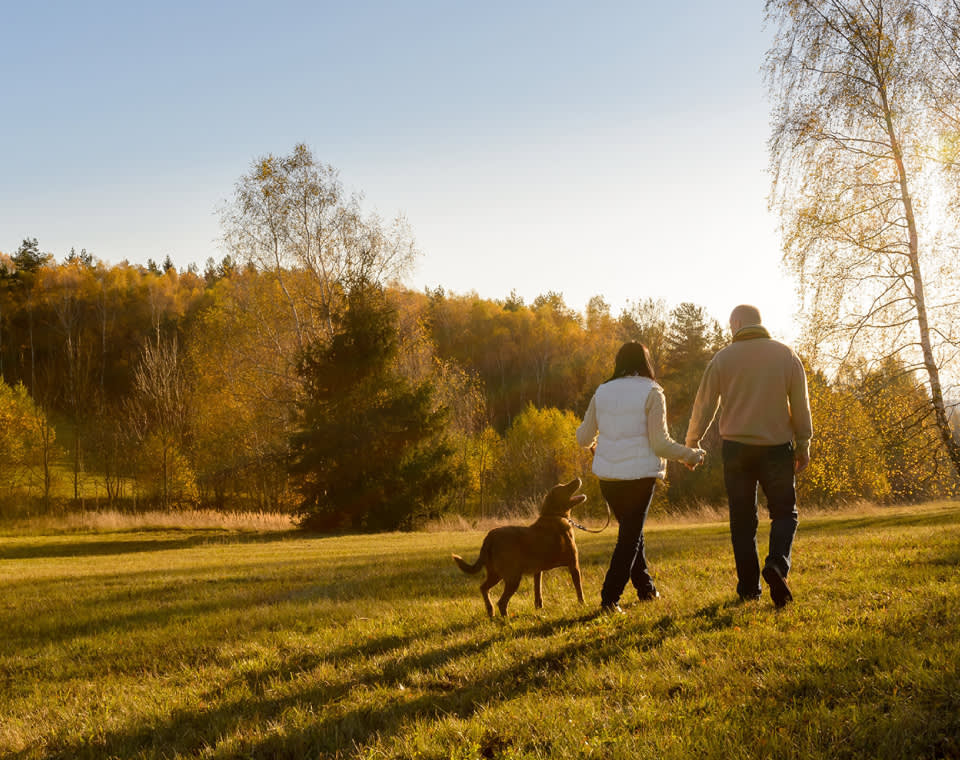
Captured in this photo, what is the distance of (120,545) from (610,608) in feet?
60.8

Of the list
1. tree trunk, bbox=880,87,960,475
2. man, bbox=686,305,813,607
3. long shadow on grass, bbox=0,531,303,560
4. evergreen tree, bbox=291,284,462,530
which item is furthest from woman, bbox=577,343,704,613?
evergreen tree, bbox=291,284,462,530

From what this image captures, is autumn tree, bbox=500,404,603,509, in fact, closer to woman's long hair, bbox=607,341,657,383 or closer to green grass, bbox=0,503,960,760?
green grass, bbox=0,503,960,760

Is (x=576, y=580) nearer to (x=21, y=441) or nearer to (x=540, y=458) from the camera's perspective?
(x=21, y=441)

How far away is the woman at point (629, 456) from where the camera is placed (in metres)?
5.29

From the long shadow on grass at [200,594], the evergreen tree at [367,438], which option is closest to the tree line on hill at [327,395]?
the evergreen tree at [367,438]

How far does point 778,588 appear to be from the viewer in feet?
16.4

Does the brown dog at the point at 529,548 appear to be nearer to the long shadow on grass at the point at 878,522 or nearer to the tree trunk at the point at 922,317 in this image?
the long shadow on grass at the point at 878,522

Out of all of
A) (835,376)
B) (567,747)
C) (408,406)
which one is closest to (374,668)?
(567,747)

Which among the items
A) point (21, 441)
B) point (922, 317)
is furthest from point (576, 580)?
point (21, 441)

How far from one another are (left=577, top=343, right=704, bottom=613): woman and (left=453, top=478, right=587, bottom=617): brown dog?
32cm

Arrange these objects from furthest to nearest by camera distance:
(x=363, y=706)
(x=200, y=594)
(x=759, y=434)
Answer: (x=200, y=594), (x=759, y=434), (x=363, y=706)

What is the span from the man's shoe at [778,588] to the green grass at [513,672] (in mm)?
107

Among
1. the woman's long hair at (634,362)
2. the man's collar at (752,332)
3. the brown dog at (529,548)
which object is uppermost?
the man's collar at (752,332)

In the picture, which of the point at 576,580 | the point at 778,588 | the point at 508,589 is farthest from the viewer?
the point at 576,580
